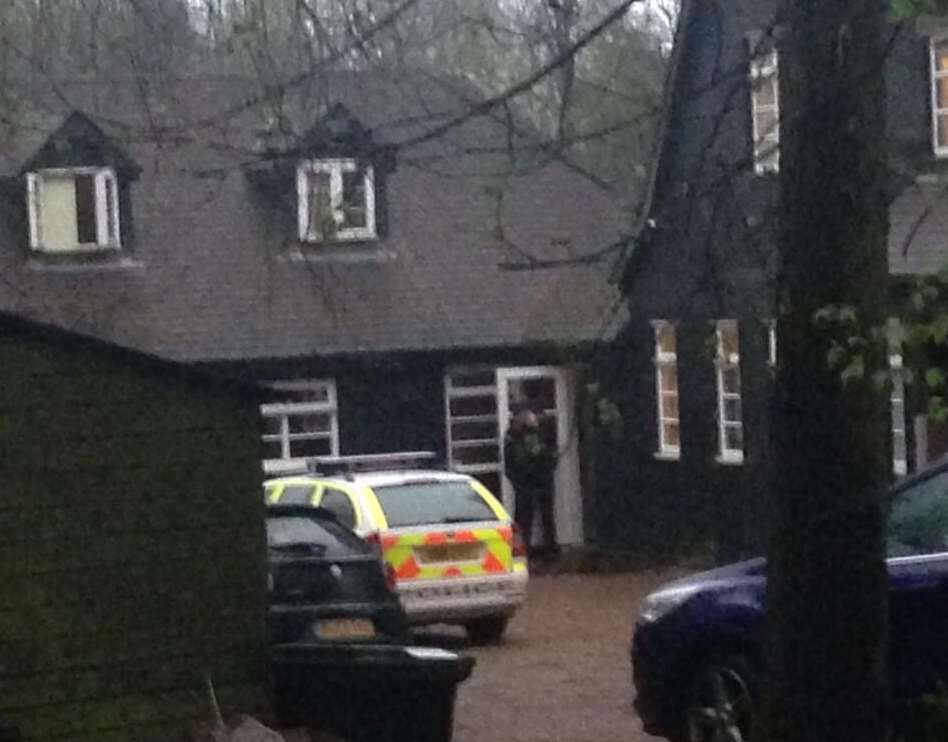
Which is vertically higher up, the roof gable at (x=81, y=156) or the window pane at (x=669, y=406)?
the roof gable at (x=81, y=156)

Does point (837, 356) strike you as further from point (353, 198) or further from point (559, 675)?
point (559, 675)

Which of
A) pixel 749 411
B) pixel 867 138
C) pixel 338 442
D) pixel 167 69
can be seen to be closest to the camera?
pixel 867 138

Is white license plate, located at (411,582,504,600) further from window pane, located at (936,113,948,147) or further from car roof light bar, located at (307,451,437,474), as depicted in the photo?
window pane, located at (936,113,948,147)

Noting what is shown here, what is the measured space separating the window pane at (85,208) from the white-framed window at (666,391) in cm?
801

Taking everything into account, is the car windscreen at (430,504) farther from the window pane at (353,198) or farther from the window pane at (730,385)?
the window pane at (353,198)

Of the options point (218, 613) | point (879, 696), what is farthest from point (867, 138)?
point (218, 613)

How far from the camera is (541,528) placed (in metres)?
30.6

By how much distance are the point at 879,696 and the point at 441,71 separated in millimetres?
5373

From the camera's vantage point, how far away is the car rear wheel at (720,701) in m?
12.6

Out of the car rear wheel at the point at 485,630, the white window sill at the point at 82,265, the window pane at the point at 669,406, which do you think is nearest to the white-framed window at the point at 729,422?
the window pane at the point at 669,406

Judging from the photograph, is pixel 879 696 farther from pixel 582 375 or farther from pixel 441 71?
pixel 441 71

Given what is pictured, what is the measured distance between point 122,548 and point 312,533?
2457 millimetres

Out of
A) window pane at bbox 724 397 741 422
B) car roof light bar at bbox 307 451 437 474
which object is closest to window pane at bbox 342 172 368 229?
car roof light bar at bbox 307 451 437 474

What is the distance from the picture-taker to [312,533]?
16.1m
